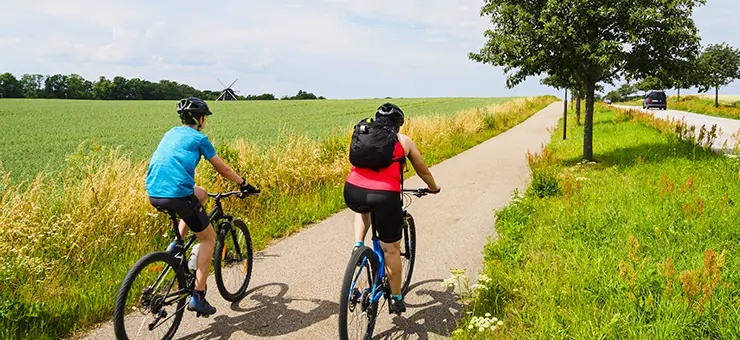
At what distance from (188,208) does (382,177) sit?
5.27 ft

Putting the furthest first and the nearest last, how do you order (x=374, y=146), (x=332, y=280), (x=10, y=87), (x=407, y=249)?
(x=10, y=87) < (x=332, y=280) < (x=407, y=249) < (x=374, y=146)

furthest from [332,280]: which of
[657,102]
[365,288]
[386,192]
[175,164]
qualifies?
[657,102]

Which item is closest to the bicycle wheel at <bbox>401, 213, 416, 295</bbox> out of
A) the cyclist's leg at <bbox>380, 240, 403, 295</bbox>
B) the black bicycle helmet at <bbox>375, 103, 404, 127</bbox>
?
the cyclist's leg at <bbox>380, 240, 403, 295</bbox>

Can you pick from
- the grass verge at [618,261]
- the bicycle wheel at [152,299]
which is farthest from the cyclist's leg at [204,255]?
the grass verge at [618,261]

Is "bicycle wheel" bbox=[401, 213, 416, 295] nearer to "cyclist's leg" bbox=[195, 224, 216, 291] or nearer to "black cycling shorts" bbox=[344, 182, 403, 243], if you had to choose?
"black cycling shorts" bbox=[344, 182, 403, 243]

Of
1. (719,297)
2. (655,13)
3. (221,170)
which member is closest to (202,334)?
(221,170)

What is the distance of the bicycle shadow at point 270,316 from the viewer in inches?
146

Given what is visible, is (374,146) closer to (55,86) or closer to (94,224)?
(94,224)

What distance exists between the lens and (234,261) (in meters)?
4.38

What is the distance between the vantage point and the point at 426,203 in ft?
27.5

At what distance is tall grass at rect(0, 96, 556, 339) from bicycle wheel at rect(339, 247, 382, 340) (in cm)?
248

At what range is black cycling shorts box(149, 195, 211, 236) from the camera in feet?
10.8

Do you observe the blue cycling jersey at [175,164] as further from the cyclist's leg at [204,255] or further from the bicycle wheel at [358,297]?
the bicycle wheel at [358,297]

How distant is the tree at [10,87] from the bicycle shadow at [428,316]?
103460 millimetres
